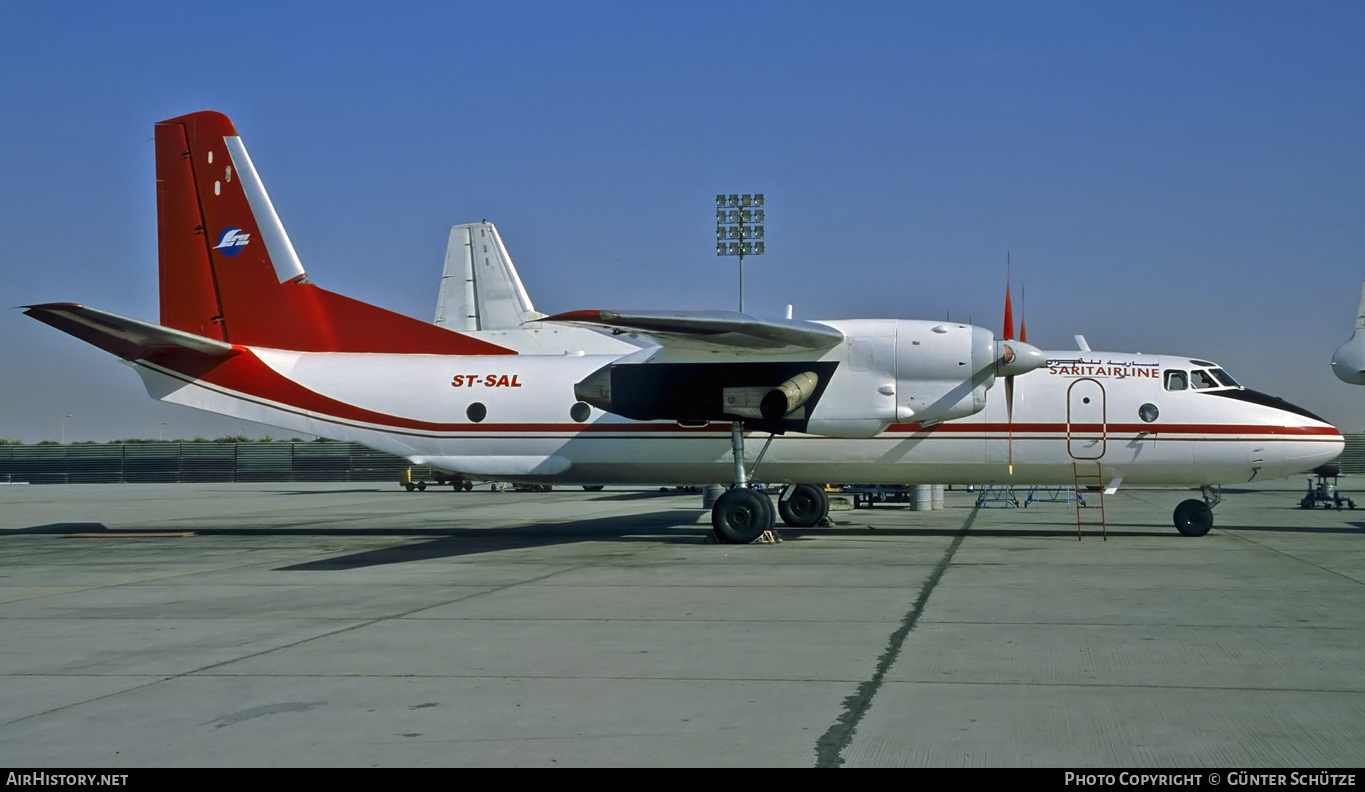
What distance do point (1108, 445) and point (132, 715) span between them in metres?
16.2

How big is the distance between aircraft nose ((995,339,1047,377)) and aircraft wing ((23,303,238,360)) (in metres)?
13.1

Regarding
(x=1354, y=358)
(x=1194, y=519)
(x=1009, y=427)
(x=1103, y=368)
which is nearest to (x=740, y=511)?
(x=1009, y=427)

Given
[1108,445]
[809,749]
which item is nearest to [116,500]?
[1108,445]

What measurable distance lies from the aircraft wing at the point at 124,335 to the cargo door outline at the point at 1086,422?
14528 millimetres

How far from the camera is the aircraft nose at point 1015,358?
1791cm

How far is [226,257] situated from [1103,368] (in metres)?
15.6

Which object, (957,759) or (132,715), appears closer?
(957,759)

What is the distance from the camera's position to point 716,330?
1670 centimetres

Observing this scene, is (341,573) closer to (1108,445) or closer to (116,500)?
(1108,445)

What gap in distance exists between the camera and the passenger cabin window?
19328 millimetres

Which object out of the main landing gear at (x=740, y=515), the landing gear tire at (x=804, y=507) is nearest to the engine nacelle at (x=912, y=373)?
the main landing gear at (x=740, y=515)

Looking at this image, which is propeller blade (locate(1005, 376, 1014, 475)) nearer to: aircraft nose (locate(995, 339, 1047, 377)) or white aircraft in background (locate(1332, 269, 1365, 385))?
aircraft nose (locate(995, 339, 1047, 377))

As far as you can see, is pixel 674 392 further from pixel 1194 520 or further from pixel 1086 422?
pixel 1194 520
